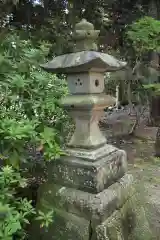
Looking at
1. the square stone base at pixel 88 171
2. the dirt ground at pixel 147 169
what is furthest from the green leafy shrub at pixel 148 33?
the square stone base at pixel 88 171

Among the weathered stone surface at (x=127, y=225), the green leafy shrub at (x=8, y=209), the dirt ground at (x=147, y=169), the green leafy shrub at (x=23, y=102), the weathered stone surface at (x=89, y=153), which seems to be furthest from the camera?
the dirt ground at (x=147, y=169)

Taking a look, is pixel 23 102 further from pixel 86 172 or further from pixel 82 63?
pixel 86 172

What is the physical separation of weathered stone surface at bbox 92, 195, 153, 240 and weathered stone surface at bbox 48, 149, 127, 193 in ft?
0.91

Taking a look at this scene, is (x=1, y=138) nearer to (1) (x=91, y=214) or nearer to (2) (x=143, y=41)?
(1) (x=91, y=214)

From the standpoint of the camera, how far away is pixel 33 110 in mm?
2191

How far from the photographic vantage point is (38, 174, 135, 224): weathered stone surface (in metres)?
2.06

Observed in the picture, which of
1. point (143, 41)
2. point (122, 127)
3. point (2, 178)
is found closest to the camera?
point (2, 178)

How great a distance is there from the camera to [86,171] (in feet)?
7.05

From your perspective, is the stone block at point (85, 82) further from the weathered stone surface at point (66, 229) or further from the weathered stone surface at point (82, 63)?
the weathered stone surface at point (66, 229)

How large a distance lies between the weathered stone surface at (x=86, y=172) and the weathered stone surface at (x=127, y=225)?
0.91ft

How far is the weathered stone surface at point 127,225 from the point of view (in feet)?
6.72

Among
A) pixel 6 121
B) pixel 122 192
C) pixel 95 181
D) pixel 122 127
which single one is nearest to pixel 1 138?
pixel 6 121

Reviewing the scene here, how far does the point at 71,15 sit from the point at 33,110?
13.7 feet

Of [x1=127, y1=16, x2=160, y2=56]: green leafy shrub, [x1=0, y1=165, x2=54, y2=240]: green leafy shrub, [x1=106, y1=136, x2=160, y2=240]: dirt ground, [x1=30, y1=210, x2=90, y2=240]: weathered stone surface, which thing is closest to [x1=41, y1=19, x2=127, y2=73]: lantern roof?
[x1=0, y1=165, x2=54, y2=240]: green leafy shrub
